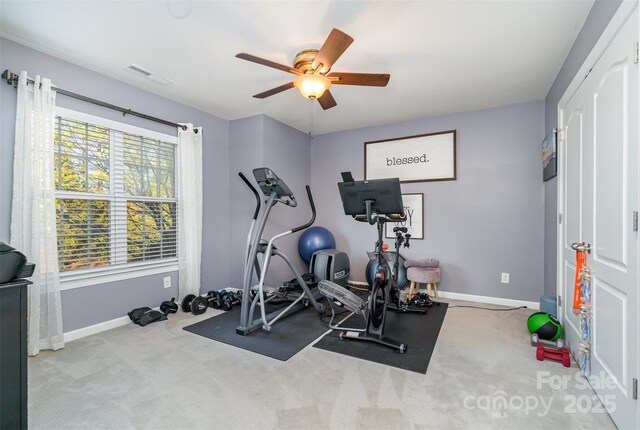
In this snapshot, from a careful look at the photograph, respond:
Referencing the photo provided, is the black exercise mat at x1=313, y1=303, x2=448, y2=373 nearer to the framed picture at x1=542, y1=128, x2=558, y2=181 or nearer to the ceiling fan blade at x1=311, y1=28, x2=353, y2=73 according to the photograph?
the framed picture at x1=542, y1=128, x2=558, y2=181

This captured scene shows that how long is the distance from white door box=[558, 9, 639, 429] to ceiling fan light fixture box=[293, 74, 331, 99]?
1799mm

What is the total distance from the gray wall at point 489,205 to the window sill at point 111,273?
11.0 feet

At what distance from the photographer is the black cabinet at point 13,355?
1107 millimetres

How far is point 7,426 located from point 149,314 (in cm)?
217

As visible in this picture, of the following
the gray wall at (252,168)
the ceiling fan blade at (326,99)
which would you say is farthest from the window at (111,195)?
the ceiling fan blade at (326,99)

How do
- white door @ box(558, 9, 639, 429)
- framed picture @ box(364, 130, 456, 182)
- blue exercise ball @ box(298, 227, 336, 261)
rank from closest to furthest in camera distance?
white door @ box(558, 9, 639, 429)
framed picture @ box(364, 130, 456, 182)
blue exercise ball @ box(298, 227, 336, 261)

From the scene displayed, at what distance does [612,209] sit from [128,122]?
4.21 meters

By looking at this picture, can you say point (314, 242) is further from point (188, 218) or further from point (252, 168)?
point (188, 218)

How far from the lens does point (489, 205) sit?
3951 mm

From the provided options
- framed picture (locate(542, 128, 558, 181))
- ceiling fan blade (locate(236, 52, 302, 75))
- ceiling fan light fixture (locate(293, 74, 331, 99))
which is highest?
ceiling fan blade (locate(236, 52, 302, 75))

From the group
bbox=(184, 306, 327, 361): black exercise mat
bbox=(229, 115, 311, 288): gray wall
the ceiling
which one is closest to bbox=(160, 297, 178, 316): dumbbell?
bbox=(184, 306, 327, 361): black exercise mat

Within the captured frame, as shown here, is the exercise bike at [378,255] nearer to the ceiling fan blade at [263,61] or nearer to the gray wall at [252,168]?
the ceiling fan blade at [263,61]

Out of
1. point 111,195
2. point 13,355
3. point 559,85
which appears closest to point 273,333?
point 13,355

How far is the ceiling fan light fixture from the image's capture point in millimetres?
2355
